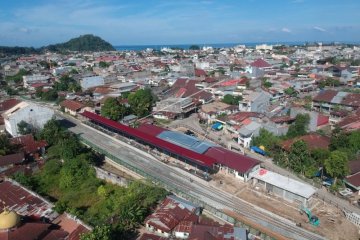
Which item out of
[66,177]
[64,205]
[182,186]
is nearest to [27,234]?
[64,205]

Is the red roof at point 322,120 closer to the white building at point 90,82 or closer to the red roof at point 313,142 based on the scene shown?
the red roof at point 313,142

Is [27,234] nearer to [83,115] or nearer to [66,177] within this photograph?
[66,177]

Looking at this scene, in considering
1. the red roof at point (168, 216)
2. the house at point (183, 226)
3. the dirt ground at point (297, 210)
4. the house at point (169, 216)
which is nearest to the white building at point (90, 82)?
the dirt ground at point (297, 210)

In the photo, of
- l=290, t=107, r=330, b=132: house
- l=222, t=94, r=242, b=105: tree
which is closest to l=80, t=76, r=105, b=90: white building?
l=222, t=94, r=242, b=105: tree

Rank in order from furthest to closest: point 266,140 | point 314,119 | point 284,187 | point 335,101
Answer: point 335,101 → point 314,119 → point 266,140 → point 284,187

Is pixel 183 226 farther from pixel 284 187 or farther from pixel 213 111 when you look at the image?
pixel 213 111

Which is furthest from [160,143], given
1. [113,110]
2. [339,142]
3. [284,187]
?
[339,142]
